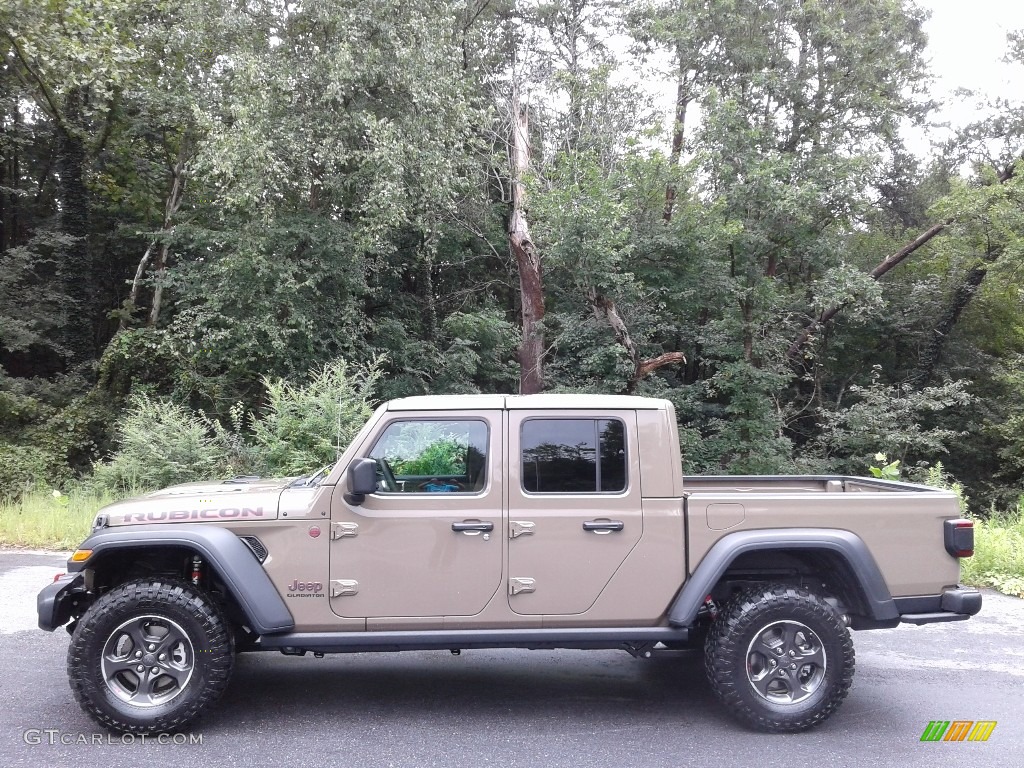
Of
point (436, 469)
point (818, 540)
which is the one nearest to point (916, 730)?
point (818, 540)

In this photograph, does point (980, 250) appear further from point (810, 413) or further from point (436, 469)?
point (436, 469)

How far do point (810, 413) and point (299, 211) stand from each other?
551 inches

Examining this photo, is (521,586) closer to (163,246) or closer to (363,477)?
(363,477)

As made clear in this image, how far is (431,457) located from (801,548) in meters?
2.24

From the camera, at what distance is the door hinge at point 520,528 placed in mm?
4391

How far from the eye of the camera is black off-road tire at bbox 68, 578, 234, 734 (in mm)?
4109

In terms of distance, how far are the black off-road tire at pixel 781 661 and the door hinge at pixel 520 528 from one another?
49.0 inches

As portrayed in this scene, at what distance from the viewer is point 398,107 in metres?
14.8

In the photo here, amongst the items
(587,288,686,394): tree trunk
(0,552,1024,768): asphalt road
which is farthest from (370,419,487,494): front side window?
(587,288,686,394): tree trunk

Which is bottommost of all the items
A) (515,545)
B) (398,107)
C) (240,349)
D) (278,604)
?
(278,604)

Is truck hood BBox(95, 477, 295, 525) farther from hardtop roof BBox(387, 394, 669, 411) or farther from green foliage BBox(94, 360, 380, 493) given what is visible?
green foliage BBox(94, 360, 380, 493)

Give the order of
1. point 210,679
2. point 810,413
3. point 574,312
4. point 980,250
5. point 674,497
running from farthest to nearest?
point 810,413 → point 980,250 → point 574,312 → point 674,497 → point 210,679

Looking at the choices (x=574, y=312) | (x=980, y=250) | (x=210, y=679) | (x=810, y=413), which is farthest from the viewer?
(x=810, y=413)

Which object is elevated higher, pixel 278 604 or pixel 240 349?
pixel 240 349
